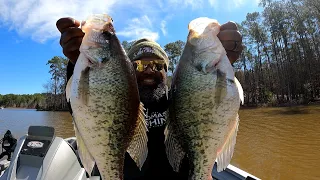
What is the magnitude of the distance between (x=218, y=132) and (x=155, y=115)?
4.92 ft

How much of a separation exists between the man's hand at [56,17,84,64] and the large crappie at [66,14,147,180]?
0.30 meters

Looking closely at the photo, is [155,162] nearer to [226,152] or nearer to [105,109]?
[226,152]

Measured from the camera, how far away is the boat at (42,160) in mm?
3615

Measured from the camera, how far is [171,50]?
43938 mm

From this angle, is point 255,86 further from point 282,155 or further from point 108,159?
point 108,159

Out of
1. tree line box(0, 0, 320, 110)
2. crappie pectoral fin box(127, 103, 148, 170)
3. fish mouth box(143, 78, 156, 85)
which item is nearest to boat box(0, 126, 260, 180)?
fish mouth box(143, 78, 156, 85)

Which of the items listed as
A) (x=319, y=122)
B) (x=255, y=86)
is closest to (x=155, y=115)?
(x=319, y=122)

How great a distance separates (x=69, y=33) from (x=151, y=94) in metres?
1.50

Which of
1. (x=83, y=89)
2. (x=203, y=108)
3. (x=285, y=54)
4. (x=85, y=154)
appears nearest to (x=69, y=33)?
(x=83, y=89)

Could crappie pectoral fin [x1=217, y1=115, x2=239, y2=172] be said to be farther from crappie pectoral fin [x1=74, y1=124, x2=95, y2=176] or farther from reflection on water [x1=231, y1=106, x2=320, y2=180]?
reflection on water [x1=231, y1=106, x2=320, y2=180]

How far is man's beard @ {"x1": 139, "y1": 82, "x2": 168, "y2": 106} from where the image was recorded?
11.2ft

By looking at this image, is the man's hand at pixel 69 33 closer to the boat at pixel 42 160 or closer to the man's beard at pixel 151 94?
the man's beard at pixel 151 94

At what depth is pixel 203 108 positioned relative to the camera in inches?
75.0

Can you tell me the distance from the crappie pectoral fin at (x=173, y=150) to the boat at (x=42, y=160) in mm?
1938
